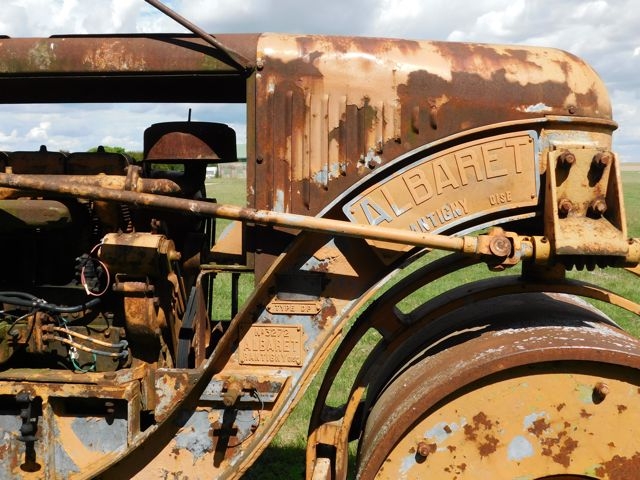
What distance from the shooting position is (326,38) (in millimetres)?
2639

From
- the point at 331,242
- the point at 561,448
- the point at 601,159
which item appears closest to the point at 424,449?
the point at 561,448

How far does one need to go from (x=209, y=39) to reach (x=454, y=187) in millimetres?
1119

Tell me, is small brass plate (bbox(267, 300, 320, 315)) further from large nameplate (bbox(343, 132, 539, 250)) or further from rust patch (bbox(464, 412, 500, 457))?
rust patch (bbox(464, 412, 500, 457))

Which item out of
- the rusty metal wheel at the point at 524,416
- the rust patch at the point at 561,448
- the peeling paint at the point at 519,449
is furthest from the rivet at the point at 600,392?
the peeling paint at the point at 519,449

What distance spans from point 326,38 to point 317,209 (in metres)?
0.70

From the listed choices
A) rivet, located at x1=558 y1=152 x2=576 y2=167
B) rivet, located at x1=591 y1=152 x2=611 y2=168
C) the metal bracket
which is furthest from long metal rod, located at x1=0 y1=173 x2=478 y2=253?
rivet, located at x1=591 y1=152 x2=611 y2=168

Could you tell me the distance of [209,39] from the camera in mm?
2539

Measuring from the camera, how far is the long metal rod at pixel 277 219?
7.72 ft

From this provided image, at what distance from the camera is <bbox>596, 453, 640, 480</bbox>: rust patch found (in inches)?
88.3

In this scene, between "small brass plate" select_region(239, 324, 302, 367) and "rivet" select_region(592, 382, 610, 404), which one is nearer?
"rivet" select_region(592, 382, 610, 404)

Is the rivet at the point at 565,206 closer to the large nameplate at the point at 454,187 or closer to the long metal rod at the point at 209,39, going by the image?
the large nameplate at the point at 454,187

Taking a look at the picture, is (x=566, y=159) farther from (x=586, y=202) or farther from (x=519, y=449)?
(x=519, y=449)

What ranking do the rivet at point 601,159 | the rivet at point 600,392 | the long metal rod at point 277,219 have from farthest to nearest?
1. the rivet at point 601,159
2. the long metal rod at point 277,219
3. the rivet at point 600,392

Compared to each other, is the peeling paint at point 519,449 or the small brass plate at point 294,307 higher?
the small brass plate at point 294,307
